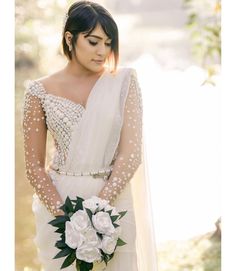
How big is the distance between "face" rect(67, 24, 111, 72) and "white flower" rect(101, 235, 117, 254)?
0.60 metres

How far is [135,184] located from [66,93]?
44 cm

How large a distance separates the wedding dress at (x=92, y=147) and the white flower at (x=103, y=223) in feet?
0.46

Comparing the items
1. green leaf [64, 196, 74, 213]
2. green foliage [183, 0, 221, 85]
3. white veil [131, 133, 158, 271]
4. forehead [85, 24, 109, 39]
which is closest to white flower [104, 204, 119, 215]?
green leaf [64, 196, 74, 213]

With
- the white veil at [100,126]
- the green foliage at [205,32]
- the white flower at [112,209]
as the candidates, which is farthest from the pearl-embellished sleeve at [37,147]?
the green foliage at [205,32]

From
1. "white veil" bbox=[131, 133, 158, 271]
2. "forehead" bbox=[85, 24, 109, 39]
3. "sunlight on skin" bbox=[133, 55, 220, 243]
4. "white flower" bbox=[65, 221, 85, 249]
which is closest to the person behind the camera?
"white flower" bbox=[65, 221, 85, 249]

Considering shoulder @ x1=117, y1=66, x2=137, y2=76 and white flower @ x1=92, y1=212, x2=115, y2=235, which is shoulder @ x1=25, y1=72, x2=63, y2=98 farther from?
white flower @ x1=92, y1=212, x2=115, y2=235

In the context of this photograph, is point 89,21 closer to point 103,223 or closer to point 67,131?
point 67,131

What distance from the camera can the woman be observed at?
239 centimetres

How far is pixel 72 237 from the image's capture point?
7.38 feet

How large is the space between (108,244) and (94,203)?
14 centimetres

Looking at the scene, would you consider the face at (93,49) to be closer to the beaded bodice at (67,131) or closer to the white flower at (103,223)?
the beaded bodice at (67,131)

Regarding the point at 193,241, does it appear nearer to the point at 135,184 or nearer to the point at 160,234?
the point at 160,234

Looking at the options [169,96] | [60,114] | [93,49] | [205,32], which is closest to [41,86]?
[60,114]

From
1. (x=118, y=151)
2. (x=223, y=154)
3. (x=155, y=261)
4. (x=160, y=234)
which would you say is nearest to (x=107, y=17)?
(x=118, y=151)
